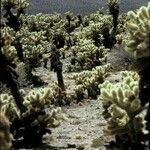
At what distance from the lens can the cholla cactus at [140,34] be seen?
14.8 metres

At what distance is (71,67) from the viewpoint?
150ft

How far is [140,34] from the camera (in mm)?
14883

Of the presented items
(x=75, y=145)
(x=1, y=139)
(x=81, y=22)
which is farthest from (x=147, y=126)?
(x=81, y=22)

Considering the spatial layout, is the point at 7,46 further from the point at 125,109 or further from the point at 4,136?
the point at 4,136

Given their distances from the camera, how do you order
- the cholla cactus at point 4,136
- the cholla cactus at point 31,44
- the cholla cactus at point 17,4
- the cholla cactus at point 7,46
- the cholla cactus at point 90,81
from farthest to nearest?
the cholla cactus at point 17,4 → the cholla cactus at point 31,44 → the cholla cactus at point 90,81 → the cholla cactus at point 7,46 → the cholla cactus at point 4,136

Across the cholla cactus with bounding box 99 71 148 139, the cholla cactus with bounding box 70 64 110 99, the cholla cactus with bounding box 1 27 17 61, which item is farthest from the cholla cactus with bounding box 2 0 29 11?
the cholla cactus with bounding box 99 71 148 139

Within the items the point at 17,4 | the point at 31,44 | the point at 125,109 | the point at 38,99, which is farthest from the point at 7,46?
the point at 17,4

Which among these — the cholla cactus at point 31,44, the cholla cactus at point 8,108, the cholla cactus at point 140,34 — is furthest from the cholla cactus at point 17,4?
the cholla cactus at point 140,34

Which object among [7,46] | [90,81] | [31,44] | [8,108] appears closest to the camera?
[8,108]

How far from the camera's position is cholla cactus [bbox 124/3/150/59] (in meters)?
14.8

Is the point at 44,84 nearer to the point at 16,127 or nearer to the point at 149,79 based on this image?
the point at 16,127

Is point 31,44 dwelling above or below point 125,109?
above

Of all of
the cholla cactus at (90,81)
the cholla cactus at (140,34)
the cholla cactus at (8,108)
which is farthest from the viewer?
the cholla cactus at (90,81)

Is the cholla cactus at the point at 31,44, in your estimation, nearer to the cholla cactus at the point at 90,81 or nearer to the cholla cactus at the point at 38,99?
the cholla cactus at the point at 90,81
